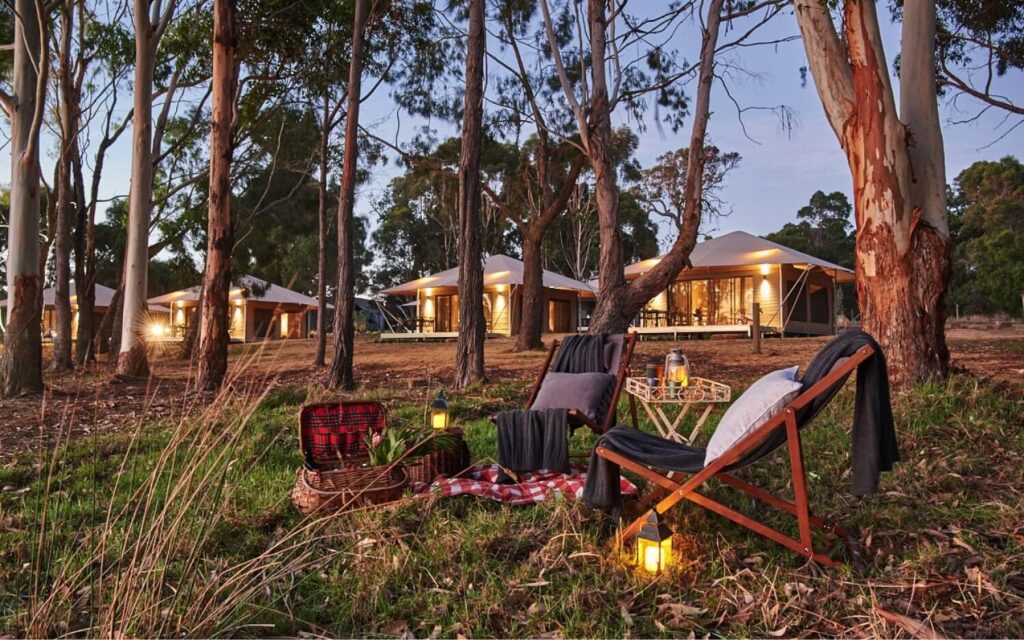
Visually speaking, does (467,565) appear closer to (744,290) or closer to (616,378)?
(616,378)

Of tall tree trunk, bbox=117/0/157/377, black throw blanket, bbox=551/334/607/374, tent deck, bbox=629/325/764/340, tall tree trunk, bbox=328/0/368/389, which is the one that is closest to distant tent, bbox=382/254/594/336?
tent deck, bbox=629/325/764/340

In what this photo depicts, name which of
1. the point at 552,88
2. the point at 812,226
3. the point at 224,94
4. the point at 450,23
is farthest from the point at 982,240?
the point at 224,94

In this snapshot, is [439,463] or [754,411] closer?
[754,411]

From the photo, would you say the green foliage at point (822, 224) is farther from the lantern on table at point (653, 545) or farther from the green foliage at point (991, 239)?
the lantern on table at point (653, 545)

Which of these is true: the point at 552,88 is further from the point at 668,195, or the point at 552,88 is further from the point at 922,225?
the point at 922,225

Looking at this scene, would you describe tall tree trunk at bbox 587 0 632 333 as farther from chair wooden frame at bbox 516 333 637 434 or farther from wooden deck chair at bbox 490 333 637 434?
chair wooden frame at bbox 516 333 637 434

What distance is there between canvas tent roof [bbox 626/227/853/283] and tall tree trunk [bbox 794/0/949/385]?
1028 cm

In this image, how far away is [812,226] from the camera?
35.5 meters

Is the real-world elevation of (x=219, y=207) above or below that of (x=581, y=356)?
above

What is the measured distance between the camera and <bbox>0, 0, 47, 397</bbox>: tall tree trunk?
23.4 ft

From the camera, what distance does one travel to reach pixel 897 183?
5176mm

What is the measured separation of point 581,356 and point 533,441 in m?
1.26


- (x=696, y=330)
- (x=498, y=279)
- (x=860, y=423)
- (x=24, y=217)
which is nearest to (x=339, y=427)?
(x=860, y=423)

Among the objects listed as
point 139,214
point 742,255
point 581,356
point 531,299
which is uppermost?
point 742,255
